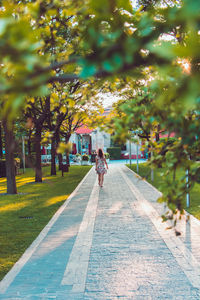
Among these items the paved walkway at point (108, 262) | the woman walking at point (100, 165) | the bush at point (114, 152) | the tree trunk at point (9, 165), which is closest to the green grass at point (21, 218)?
the paved walkway at point (108, 262)

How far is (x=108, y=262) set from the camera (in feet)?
17.4

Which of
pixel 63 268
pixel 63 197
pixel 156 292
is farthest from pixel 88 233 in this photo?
pixel 63 197

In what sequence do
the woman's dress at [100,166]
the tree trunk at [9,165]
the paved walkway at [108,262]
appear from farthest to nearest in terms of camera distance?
the woman's dress at [100,166], the tree trunk at [9,165], the paved walkway at [108,262]

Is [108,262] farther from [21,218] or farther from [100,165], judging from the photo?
[100,165]

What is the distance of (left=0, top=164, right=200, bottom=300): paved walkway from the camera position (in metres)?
4.21

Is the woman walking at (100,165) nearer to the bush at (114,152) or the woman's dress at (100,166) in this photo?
the woman's dress at (100,166)

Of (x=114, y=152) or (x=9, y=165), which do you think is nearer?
(x=9, y=165)

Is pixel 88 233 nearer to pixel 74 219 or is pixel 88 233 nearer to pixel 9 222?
pixel 74 219

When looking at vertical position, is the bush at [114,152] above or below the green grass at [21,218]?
above

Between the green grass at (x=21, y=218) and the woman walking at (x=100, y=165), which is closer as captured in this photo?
the green grass at (x=21, y=218)

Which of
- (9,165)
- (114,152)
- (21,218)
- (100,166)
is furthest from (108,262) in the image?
(114,152)

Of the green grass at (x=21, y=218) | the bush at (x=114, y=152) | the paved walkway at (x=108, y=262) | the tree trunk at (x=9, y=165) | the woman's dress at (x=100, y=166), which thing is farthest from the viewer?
the bush at (x=114, y=152)

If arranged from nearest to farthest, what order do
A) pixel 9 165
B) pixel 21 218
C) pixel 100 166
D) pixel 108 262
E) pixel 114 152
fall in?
pixel 108 262, pixel 21 218, pixel 9 165, pixel 100 166, pixel 114 152

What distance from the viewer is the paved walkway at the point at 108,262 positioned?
4.21 metres
